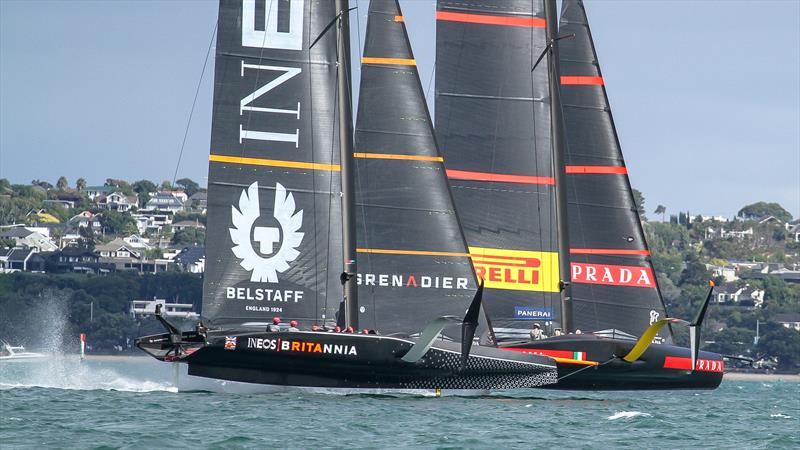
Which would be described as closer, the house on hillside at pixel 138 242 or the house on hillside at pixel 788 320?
the house on hillside at pixel 788 320

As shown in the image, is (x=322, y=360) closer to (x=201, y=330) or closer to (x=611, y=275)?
(x=201, y=330)

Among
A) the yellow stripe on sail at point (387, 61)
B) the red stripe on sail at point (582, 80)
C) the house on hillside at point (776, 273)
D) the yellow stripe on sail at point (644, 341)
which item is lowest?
the yellow stripe on sail at point (644, 341)

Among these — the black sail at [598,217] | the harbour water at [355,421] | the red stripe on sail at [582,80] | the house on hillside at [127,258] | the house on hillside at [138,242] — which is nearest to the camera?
the harbour water at [355,421]

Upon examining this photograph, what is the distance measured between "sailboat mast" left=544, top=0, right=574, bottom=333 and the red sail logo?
4.50ft

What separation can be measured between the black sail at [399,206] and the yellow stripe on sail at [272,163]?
96 cm

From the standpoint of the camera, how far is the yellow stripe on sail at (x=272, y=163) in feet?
100

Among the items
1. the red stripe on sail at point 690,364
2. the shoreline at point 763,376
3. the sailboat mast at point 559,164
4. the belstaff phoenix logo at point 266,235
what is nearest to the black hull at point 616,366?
the red stripe on sail at point 690,364

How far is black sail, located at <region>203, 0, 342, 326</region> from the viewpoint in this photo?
30.6 m

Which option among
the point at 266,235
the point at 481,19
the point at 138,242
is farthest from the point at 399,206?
the point at 138,242

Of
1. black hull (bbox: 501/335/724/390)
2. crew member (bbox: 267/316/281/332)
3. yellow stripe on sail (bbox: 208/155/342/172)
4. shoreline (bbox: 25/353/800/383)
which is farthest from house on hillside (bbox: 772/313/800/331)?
crew member (bbox: 267/316/281/332)

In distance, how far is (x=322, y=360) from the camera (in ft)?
97.6

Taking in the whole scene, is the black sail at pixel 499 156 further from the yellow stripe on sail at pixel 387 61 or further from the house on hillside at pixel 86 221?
the house on hillside at pixel 86 221

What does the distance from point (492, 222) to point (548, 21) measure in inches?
179

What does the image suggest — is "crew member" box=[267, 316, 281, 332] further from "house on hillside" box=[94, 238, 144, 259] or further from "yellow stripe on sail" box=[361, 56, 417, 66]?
"house on hillside" box=[94, 238, 144, 259]
